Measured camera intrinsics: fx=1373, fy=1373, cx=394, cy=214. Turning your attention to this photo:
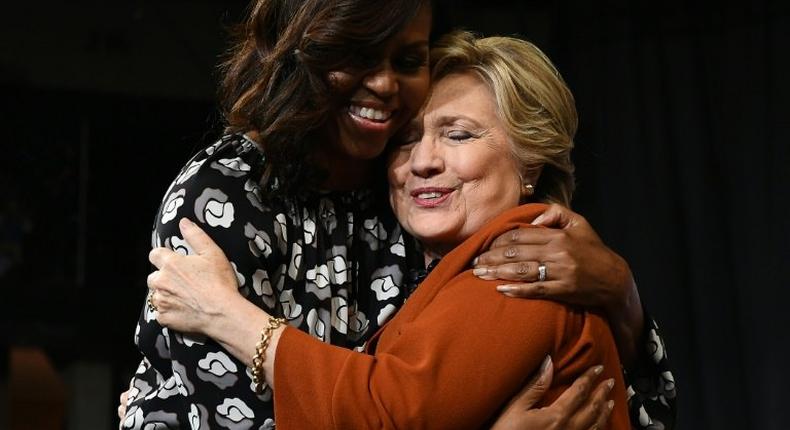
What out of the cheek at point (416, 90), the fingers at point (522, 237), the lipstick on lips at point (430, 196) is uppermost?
the cheek at point (416, 90)

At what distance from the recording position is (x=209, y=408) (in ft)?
6.93

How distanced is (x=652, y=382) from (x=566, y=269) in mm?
476

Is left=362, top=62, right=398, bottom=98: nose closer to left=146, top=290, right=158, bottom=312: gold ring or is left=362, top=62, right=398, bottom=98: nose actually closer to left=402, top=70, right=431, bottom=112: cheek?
left=402, top=70, right=431, bottom=112: cheek

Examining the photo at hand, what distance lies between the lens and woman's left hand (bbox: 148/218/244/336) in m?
2.09

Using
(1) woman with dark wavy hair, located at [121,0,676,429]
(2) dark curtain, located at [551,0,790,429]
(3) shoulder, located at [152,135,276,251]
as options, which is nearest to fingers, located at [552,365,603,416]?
(1) woman with dark wavy hair, located at [121,0,676,429]

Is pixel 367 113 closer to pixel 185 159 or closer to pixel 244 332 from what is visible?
pixel 244 332

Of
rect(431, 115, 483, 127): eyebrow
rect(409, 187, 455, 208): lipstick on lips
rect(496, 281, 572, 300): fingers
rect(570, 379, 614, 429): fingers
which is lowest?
rect(570, 379, 614, 429): fingers

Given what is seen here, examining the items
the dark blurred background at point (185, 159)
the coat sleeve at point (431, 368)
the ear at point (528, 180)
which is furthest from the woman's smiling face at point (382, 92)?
the dark blurred background at point (185, 159)

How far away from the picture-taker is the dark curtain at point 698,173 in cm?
423

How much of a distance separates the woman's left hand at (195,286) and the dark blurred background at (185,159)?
2.32 meters

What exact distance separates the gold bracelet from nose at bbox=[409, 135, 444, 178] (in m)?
0.42

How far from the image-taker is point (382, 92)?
2.27 metres

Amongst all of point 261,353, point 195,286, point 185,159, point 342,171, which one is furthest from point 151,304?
point 185,159

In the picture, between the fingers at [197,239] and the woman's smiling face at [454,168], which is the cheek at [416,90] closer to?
the woman's smiling face at [454,168]
